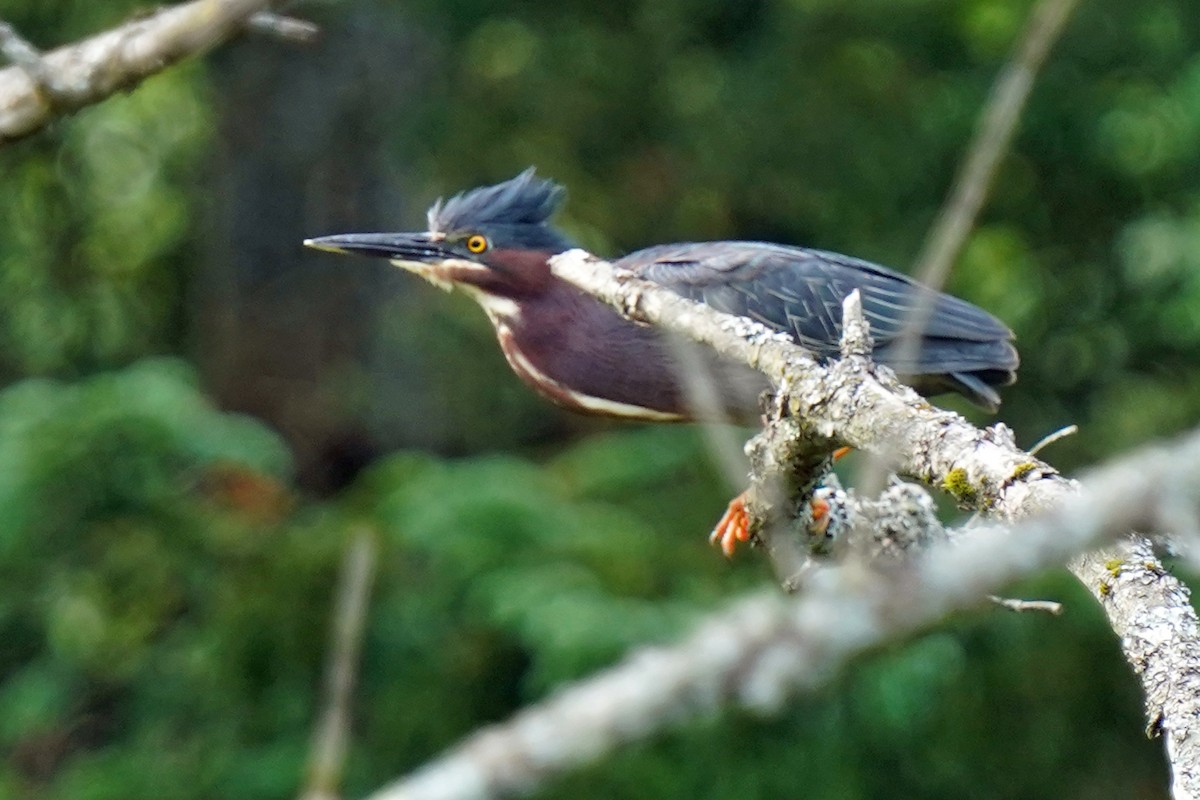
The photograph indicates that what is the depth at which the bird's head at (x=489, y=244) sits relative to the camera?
4465 mm

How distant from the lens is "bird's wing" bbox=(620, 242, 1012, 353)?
14.9 ft

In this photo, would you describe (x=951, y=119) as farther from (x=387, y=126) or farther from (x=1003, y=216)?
(x=387, y=126)

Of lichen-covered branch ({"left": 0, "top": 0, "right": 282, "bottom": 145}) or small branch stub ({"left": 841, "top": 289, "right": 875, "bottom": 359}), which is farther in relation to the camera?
lichen-covered branch ({"left": 0, "top": 0, "right": 282, "bottom": 145})

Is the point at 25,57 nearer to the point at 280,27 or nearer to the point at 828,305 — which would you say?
the point at 280,27

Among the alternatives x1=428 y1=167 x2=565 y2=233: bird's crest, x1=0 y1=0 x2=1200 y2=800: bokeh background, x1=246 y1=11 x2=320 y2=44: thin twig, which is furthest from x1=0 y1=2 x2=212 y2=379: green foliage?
x1=246 y1=11 x2=320 y2=44: thin twig

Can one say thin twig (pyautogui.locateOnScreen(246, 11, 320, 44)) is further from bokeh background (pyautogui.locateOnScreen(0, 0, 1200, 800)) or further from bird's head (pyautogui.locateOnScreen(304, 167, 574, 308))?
bokeh background (pyautogui.locateOnScreen(0, 0, 1200, 800))

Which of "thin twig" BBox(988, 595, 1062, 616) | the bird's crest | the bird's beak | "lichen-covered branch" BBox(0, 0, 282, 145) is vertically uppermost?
"lichen-covered branch" BBox(0, 0, 282, 145)

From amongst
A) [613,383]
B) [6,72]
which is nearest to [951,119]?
[613,383]

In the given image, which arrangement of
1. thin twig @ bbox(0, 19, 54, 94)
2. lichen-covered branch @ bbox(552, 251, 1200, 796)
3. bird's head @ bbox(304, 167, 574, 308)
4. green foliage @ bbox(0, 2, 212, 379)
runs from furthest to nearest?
green foliage @ bbox(0, 2, 212, 379), bird's head @ bbox(304, 167, 574, 308), thin twig @ bbox(0, 19, 54, 94), lichen-covered branch @ bbox(552, 251, 1200, 796)

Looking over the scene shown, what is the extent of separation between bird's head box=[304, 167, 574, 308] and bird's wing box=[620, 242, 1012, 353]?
10.6 inches

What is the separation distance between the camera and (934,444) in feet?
7.40

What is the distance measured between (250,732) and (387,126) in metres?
2.90

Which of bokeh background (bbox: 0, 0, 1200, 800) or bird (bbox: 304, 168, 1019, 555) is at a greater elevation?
bird (bbox: 304, 168, 1019, 555)

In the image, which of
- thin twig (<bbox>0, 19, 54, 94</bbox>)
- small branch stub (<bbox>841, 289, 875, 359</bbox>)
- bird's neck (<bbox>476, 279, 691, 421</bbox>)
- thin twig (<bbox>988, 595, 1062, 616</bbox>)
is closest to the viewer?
small branch stub (<bbox>841, 289, 875, 359</bbox>)
